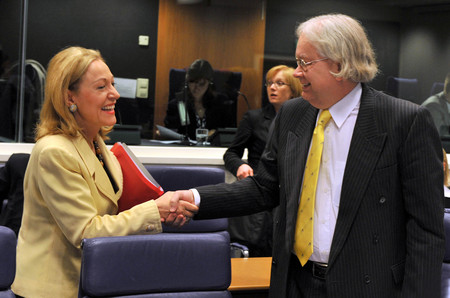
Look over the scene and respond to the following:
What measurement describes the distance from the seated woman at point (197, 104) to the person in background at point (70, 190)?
351cm

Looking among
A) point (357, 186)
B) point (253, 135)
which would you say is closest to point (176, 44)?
point (253, 135)

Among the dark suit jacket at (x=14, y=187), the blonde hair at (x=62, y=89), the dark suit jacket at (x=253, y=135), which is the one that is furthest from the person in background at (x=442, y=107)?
the blonde hair at (x=62, y=89)

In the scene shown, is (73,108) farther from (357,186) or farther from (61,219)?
(357,186)

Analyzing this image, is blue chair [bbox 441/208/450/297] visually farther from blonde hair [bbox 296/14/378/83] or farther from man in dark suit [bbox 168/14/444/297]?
blonde hair [bbox 296/14/378/83]

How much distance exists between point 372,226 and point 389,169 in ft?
0.60

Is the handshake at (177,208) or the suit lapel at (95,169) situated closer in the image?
the suit lapel at (95,169)

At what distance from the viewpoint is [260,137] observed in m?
4.55

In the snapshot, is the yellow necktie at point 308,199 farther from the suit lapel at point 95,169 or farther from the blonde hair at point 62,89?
the blonde hair at point 62,89

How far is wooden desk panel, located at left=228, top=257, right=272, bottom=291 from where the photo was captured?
9.23 ft

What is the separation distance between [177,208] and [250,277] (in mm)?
801

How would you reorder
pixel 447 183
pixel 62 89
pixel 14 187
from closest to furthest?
pixel 62 89
pixel 14 187
pixel 447 183

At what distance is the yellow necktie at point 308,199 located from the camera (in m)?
1.96

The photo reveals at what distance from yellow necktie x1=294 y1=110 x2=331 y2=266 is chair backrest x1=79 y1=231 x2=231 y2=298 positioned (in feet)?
1.36

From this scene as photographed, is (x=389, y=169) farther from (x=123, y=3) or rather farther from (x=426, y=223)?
(x=123, y=3)
